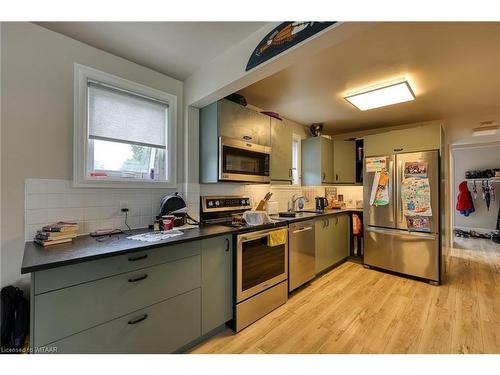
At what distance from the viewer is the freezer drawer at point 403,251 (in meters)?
2.84

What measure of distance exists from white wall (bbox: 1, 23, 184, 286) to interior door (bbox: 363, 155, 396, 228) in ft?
11.6

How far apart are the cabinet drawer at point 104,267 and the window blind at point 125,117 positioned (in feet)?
3.48

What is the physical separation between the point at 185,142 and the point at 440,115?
3689 mm

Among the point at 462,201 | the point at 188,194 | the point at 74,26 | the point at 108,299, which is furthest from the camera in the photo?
the point at 462,201

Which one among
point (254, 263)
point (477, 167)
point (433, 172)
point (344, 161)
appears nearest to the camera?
point (254, 263)

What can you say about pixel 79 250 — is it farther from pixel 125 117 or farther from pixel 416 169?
pixel 416 169

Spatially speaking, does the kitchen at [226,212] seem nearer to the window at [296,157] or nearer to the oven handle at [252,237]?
the oven handle at [252,237]

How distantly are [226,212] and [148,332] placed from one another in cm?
138

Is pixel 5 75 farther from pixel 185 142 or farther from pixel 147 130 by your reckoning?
pixel 185 142

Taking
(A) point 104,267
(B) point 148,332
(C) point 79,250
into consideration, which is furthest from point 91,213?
(B) point 148,332

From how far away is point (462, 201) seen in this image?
5.95 m

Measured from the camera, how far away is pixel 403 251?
10.00 feet
